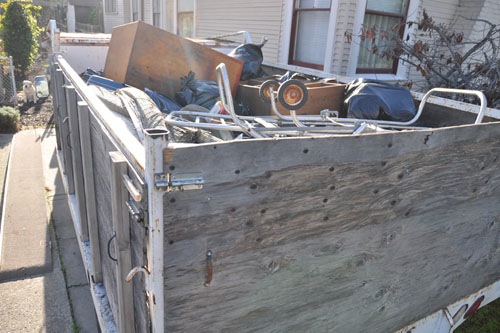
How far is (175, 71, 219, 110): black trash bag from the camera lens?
3235 mm

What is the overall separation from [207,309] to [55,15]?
101 ft

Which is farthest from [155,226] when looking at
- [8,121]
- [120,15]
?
[120,15]

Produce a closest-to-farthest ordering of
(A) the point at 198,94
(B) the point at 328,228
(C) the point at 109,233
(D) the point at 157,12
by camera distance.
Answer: (B) the point at 328,228
(C) the point at 109,233
(A) the point at 198,94
(D) the point at 157,12

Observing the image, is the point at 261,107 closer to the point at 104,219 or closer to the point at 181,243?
the point at 104,219

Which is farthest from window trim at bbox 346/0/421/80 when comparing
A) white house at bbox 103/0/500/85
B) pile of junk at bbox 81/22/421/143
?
pile of junk at bbox 81/22/421/143

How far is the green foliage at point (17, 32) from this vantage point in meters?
11.6

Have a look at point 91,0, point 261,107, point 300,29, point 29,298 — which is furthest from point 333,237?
point 91,0

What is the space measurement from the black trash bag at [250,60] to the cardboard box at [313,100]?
0.68 metres

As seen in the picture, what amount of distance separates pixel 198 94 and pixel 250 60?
4.15 feet

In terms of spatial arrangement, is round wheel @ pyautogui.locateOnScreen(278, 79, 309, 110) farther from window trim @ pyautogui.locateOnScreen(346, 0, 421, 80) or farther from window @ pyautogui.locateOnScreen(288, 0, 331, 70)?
window @ pyautogui.locateOnScreen(288, 0, 331, 70)

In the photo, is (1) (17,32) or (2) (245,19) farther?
(1) (17,32)

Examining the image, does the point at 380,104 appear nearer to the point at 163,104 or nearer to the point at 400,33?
the point at 163,104

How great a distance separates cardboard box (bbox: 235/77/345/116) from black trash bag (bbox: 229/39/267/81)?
2.24ft

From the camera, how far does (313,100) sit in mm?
3119
